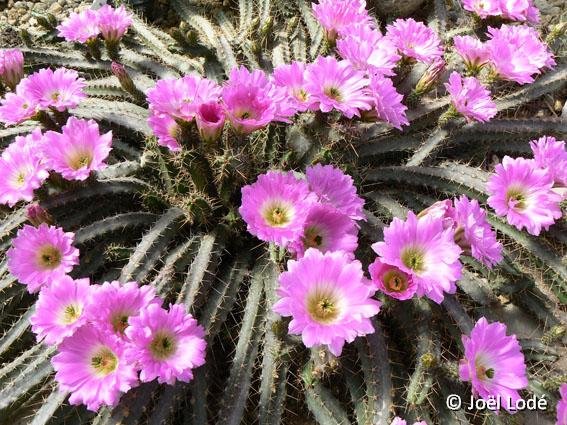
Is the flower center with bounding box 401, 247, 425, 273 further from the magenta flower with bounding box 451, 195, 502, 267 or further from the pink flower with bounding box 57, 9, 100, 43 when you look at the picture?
the pink flower with bounding box 57, 9, 100, 43

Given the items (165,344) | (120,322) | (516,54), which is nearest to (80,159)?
(120,322)

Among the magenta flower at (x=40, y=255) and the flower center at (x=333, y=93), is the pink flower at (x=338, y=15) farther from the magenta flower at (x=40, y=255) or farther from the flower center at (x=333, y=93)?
the magenta flower at (x=40, y=255)

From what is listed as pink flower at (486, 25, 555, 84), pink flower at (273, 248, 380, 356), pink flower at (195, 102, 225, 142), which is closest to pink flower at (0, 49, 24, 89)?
pink flower at (195, 102, 225, 142)

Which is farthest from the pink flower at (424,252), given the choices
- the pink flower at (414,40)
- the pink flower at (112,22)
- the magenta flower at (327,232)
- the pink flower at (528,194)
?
the pink flower at (112,22)

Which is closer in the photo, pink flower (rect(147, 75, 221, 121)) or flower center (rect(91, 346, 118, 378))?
flower center (rect(91, 346, 118, 378))

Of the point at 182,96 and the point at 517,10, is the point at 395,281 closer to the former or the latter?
the point at 182,96

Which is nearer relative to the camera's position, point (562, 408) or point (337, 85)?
point (562, 408)

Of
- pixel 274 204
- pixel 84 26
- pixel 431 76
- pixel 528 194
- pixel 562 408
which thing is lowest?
pixel 562 408
